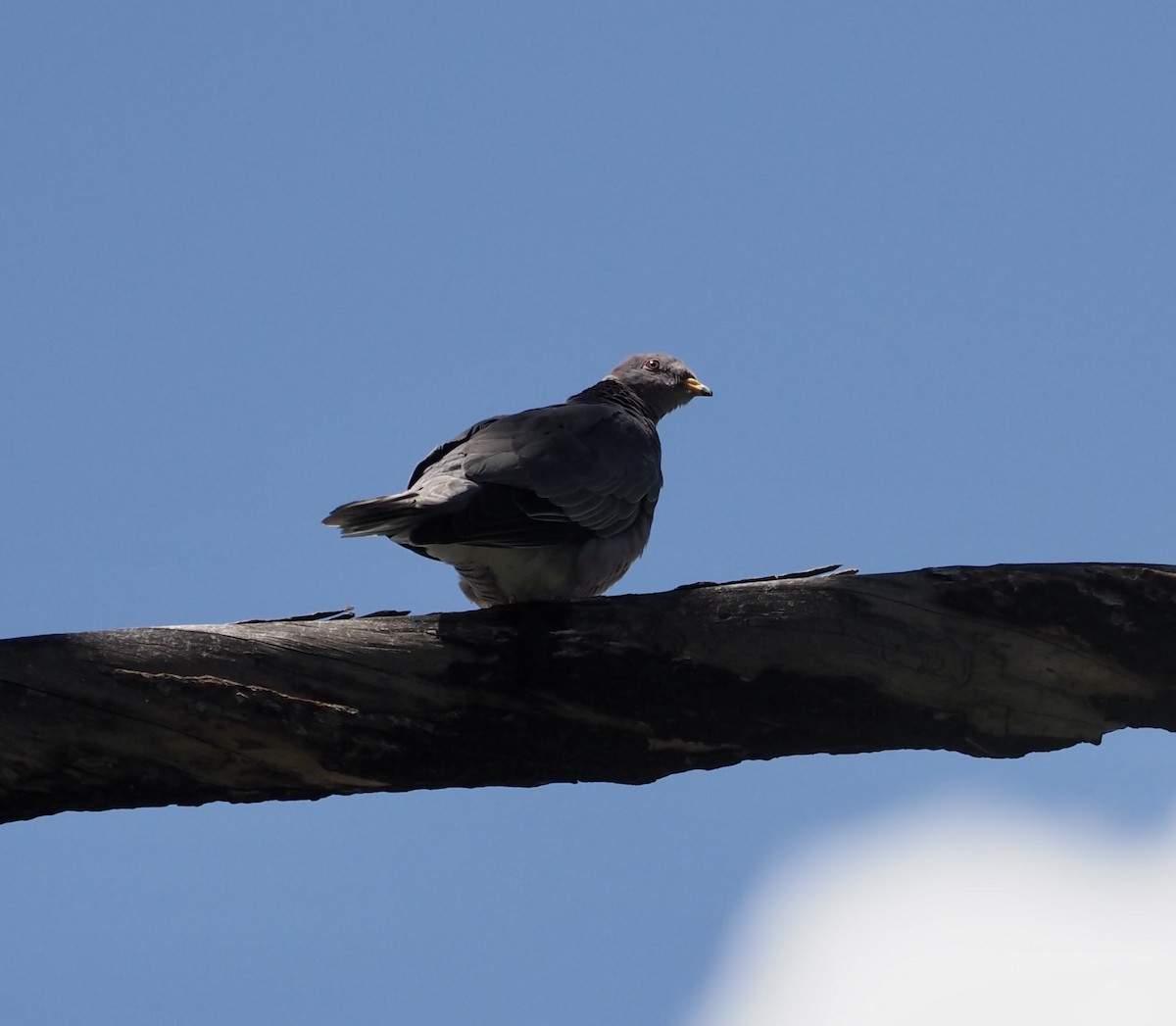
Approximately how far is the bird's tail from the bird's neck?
2.01 metres

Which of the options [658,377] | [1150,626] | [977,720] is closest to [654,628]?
[977,720]

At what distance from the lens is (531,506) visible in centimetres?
482

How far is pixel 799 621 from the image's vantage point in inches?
154

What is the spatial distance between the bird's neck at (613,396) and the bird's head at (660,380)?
0.17 metres

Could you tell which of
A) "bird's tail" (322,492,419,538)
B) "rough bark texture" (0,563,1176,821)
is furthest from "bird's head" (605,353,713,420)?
"rough bark texture" (0,563,1176,821)

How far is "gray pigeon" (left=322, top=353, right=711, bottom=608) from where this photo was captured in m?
4.60

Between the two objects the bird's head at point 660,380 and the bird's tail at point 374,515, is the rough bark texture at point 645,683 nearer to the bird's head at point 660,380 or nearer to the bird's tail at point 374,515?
the bird's tail at point 374,515

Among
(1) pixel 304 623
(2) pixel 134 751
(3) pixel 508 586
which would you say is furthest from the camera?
(3) pixel 508 586

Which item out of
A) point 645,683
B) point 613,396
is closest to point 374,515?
point 645,683

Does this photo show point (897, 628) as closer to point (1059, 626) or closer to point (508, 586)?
point (1059, 626)

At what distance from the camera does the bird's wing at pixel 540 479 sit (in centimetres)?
465

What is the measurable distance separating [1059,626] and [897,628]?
0.45m

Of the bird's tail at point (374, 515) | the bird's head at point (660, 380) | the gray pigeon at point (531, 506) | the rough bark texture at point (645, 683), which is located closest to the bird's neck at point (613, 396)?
the bird's head at point (660, 380)

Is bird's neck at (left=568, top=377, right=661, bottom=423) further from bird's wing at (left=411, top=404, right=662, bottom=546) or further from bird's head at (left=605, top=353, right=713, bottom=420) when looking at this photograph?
bird's wing at (left=411, top=404, right=662, bottom=546)
